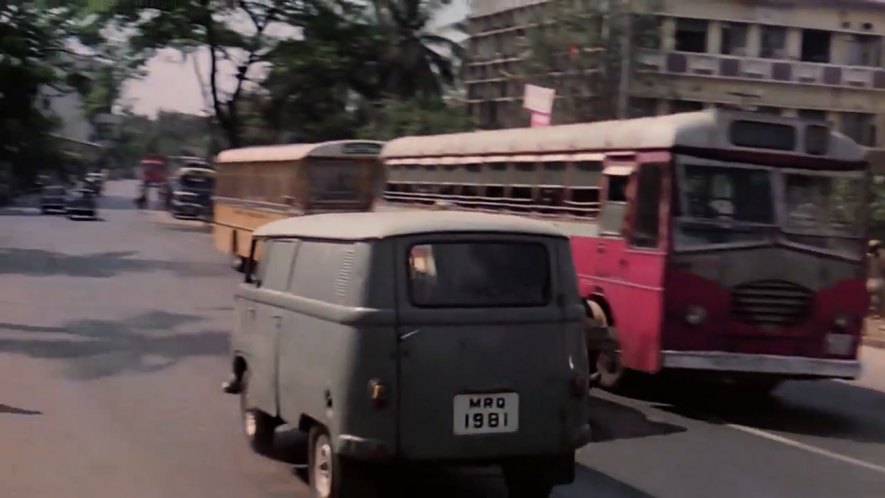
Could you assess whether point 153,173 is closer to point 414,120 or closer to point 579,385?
point 414,120

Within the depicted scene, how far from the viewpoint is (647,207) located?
12.2 meters

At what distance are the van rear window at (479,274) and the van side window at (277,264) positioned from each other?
1.39 m

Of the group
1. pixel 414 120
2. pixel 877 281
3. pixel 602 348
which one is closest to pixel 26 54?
pixel 414 120

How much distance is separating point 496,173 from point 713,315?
485cm

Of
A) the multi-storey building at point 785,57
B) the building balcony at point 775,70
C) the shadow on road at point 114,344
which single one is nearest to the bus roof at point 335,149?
the shadow on road at point 114,344

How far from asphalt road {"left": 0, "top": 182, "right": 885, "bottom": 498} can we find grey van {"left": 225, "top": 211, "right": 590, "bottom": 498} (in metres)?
1.12

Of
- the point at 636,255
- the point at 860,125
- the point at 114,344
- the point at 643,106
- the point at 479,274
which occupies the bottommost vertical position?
the point at 114,344

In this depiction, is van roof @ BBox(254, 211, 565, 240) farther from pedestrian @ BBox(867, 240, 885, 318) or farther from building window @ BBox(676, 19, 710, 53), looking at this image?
building window @ BBox(676, 19, 710, 53)

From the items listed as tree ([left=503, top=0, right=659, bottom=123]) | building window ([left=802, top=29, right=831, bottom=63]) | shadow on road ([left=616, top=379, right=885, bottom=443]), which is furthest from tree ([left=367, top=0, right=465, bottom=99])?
shadow on road ([left=616, top=379, right=885, bottom=443])

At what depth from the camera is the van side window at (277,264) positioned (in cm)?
864

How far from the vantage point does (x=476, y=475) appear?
30.0 ft

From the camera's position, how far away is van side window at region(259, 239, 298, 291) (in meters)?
8.64

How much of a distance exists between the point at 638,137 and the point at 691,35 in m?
34.1

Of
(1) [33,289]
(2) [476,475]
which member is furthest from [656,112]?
(2) [476,475]
